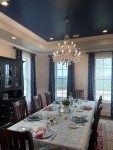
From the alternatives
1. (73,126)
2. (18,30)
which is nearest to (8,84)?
(18,30)

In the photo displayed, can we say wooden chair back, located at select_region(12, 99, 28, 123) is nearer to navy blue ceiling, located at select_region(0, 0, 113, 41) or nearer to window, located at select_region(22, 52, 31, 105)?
navy blue ceiling, located at select_region(0, 0, 113, 41)

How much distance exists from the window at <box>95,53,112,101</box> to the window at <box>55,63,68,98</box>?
1341mm

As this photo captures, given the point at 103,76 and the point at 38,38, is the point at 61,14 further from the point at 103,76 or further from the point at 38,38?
the point at 103,76

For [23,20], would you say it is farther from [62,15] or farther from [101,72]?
[101,72]

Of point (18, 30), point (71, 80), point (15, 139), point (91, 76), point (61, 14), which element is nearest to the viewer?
point (15, 139)

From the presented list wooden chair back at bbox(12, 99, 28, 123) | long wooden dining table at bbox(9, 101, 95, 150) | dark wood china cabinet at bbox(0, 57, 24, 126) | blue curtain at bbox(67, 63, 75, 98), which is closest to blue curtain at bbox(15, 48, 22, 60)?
dark wood china cabinet at bbox(0, 57, 24, 126)

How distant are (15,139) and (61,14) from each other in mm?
2643

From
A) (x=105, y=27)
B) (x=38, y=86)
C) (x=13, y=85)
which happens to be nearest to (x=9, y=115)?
(x=13, y=85)

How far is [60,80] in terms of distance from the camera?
6121mm

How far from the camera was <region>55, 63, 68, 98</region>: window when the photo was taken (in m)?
6.04

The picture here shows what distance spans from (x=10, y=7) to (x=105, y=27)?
2.50 meters

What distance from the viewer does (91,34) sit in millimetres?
4410

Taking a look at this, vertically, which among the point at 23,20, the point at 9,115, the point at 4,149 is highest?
the point at 23,20

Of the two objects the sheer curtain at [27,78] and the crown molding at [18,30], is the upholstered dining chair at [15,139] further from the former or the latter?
the sheer curtain at [27,78]
